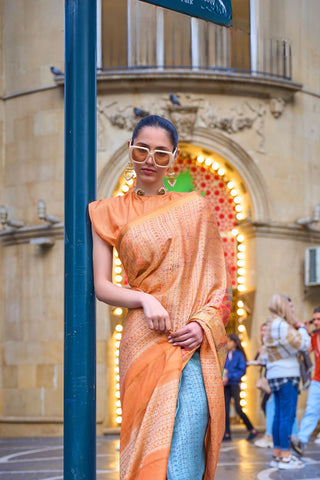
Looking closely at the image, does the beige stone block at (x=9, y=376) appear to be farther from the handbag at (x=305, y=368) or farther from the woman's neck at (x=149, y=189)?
the woman's neck at (x=149, y=189)

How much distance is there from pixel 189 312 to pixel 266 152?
11972 mm

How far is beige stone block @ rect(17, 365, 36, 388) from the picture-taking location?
14336 mm

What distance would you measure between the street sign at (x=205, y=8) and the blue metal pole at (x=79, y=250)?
35 centimetres

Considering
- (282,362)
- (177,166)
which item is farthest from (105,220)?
(177,166)

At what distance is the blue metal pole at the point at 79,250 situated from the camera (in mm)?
3234

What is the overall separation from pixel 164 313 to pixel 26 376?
38.7 feet

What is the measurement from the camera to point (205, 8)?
3693 millimetres

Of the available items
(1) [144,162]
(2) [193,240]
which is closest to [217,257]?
(2) [193,240]

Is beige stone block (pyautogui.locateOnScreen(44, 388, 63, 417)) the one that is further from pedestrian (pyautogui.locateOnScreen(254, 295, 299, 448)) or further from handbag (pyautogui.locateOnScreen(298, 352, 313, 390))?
handbag (pyautogui.locateOnScreen(298, 352, 313, 390))

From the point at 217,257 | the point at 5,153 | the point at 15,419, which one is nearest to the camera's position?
the point at 217,257

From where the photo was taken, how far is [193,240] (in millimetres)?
3213

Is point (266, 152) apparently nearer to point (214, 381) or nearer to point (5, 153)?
point (5, 153)

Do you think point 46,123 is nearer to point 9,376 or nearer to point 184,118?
point 184,118

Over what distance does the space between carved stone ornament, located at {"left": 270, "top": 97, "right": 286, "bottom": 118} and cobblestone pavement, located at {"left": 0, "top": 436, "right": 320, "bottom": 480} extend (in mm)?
5666
